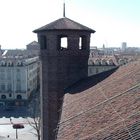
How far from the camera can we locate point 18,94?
73.2 metres

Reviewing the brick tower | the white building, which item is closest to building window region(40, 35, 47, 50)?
the brick tower

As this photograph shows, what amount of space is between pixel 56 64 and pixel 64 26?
2.49 metres

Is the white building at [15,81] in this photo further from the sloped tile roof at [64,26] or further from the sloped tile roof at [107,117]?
the sloped tile roof at [107,117]

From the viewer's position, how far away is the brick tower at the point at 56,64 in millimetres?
21469

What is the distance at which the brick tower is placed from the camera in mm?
21469

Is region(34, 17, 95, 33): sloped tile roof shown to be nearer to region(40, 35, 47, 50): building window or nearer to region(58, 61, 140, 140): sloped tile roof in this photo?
region(40, 35, 47, 50): building window

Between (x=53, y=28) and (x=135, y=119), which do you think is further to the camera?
(x=53, y=28)

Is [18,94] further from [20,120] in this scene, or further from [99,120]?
[99,120]

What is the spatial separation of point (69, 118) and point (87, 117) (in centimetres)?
133

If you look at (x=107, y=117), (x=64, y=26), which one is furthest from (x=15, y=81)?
(x=107, y=117)

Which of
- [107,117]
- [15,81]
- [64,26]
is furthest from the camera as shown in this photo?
[15,81]

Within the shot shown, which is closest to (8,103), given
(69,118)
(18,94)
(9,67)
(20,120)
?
(18,94)

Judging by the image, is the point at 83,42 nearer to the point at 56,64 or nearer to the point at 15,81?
the point at 56,64

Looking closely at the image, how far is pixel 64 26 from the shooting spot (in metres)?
21.6
